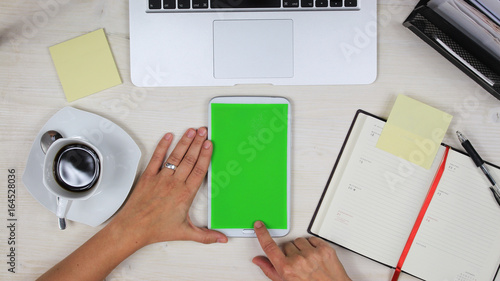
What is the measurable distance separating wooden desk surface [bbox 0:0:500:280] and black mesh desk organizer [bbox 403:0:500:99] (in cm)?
3

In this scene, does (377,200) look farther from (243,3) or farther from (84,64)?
(84,64)

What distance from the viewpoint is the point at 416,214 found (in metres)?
0.71

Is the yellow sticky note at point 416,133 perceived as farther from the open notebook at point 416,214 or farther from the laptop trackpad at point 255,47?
the laptop trackpad at point 255,47

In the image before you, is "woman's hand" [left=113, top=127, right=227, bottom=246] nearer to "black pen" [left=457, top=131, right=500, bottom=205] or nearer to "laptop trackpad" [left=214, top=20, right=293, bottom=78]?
"laptop trackpad" [left=214, top=20, right=293, bottom=78]

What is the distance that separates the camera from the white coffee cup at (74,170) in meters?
0.63

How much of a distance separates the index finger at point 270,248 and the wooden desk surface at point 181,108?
0.14 feet

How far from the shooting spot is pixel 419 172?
711mm

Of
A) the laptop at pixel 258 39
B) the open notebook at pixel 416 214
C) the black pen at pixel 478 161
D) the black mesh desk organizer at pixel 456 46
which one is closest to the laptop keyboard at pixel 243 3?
the laptop at pixel 258 39

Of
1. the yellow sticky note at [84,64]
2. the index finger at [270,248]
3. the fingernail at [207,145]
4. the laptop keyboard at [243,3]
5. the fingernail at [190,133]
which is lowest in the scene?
the index finger at [270,248]

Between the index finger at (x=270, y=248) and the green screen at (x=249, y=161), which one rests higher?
the green screen at (x=249, y=161)

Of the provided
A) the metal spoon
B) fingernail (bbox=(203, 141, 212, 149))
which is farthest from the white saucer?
fingernail (bbox=(203, 141, 212, 149))

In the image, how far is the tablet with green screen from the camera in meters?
0.71

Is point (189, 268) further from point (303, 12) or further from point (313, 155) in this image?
point (303, 12)

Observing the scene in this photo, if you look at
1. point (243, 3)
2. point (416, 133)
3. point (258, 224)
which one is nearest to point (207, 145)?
point (258, 224)
